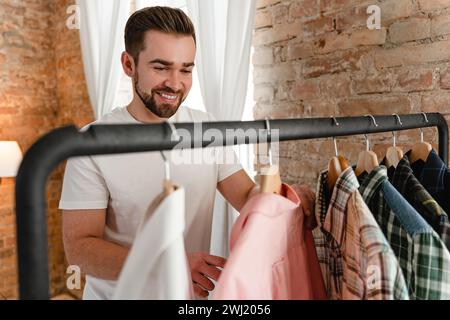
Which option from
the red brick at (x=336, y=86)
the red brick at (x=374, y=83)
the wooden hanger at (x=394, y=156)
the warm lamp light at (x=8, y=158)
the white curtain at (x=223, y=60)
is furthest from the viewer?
the warm lamp light at (x=8, y=158)

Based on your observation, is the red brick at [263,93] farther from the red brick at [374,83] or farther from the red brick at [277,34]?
the red brick at [374,83]

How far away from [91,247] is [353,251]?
0.63 m

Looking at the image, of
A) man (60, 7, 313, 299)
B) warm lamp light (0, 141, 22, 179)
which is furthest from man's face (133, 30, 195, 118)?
warm lamp light (0, 141, 22, 179)

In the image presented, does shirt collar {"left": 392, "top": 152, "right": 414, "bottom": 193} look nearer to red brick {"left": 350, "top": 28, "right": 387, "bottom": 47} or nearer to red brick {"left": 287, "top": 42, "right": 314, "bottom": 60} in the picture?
red brick {"left": 350, "top": 28, "right": 387, "bottom": 47}

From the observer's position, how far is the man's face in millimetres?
1149

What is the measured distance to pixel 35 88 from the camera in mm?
3527

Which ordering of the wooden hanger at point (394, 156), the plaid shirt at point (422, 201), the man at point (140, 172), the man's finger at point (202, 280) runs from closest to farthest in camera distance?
the plaid shirt at point (422, 201) → the man's finger at point (202, 280) → the wooden hanger at point (394, 156) → the man at point (140, 172)

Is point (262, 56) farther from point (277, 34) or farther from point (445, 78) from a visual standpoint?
point (445, 78)

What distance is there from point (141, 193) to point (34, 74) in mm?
2853

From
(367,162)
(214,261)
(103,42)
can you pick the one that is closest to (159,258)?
(214,261)

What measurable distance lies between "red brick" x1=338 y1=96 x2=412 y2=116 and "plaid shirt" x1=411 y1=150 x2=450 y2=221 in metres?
0.60

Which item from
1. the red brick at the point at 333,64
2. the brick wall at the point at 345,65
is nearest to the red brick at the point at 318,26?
the brick wall at the point at 345,65

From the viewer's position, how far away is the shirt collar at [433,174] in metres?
0.88

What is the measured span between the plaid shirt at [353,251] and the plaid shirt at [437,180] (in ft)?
0.87
